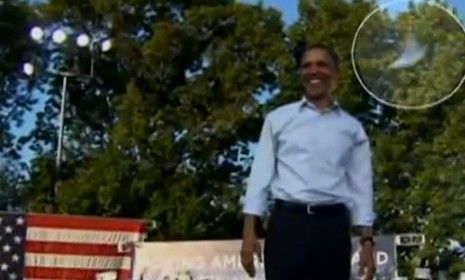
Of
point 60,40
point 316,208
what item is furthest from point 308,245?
point 60,40

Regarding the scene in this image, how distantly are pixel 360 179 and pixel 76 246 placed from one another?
11.7 m

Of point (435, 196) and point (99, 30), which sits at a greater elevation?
point (99, 30)

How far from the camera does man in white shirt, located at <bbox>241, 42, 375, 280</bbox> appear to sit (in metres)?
3.72

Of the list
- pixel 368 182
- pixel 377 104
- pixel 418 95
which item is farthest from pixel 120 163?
pixel 368 182

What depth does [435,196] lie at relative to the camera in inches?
722

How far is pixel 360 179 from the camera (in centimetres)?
379

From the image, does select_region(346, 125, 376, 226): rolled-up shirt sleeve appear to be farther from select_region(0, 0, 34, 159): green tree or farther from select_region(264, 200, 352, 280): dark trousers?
select_region(0, 0, 34, 159): green tree

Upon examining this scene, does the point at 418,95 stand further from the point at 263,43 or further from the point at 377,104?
the point at 263,43

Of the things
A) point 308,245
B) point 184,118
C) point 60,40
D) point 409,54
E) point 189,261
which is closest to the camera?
point 308,245

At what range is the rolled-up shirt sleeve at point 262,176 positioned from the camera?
3748 mm

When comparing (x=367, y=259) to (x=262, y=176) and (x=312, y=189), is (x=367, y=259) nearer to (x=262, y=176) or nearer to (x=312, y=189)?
(x=312, y=189)

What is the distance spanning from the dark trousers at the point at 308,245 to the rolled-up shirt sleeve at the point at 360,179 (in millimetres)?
44

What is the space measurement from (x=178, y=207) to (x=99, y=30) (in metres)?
3.78

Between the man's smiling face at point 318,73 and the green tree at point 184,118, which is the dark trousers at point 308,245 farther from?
the green tree at point 184,118
